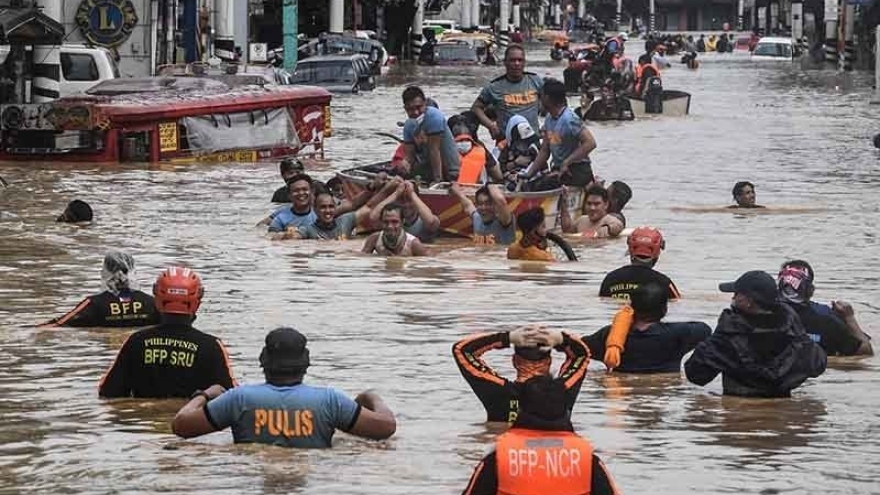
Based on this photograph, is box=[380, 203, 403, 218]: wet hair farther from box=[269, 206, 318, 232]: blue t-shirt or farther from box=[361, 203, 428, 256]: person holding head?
box=[269, 206, 318, 232]: blue t-shirt

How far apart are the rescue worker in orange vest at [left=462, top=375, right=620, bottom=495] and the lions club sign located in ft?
131

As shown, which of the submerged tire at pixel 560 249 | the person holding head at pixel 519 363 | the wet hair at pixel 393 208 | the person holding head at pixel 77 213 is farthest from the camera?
the person holding head at pixel 77 213

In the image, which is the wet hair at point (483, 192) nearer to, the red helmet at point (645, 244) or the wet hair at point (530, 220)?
the wet hair at point (530, 220)

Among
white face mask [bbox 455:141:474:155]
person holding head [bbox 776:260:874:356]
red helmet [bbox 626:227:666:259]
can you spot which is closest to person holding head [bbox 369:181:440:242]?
white face mask [bbox 455:141:474:155]

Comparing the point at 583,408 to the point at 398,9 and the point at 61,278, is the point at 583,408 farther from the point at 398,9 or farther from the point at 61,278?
the point at 398,9

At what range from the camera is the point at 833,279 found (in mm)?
19109

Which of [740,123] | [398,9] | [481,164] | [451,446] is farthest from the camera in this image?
[398,9]

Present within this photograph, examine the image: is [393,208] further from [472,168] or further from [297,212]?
[472,168]

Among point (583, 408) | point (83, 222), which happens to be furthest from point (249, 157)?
point (583, 408)

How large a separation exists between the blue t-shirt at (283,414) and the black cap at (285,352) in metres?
0.12

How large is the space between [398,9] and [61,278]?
78.5 metres

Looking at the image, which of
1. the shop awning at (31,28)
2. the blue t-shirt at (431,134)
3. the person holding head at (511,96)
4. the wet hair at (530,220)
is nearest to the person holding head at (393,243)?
the blue t-shirt at (431,134)

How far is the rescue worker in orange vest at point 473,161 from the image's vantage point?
73.2 feet

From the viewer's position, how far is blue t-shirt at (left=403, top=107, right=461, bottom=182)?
2150 cm
